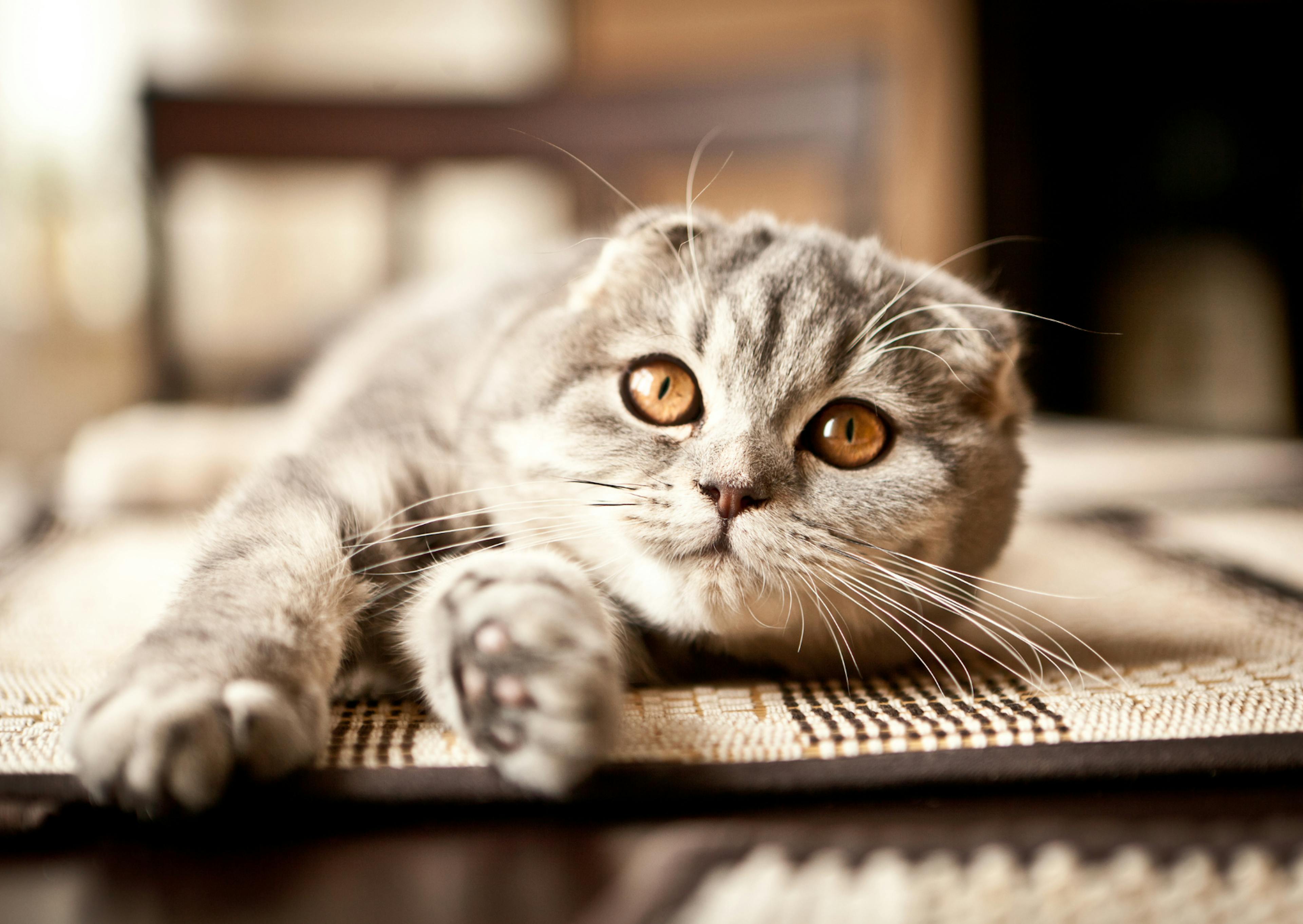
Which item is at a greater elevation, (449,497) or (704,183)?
(704,183)

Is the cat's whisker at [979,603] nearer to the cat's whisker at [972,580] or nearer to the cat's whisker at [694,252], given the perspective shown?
the cat's whisker at [972,580]

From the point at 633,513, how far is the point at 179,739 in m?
0.34

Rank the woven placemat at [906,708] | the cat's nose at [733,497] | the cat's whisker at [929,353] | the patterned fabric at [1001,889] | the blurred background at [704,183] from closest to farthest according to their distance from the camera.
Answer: the patterned fabric at [1001,889]
the woven placemat at [906,708]
the cat's nose at [733,497]
the cat's whisker at [929,353]
the blurred background at [704,183]

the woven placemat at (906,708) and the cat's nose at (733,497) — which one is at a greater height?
the cat's nose at (733,497)

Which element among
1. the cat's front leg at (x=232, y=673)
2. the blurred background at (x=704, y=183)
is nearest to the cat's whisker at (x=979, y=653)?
the cat's front leg at (x=232, y=673)

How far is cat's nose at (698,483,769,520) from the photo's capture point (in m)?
0.69

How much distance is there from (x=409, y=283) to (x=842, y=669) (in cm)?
165

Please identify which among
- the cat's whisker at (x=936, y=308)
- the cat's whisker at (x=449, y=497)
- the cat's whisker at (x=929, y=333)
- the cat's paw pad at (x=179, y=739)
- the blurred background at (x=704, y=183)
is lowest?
the cat's paw pad at (x=179, y=739)

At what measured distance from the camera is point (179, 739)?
501 mm

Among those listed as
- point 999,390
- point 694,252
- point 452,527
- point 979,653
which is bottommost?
point 979,653

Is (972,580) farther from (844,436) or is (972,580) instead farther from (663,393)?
(663,393)

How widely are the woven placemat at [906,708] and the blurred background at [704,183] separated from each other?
169cm

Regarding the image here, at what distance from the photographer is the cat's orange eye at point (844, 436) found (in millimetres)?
771

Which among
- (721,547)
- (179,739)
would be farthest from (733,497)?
(179,739)
